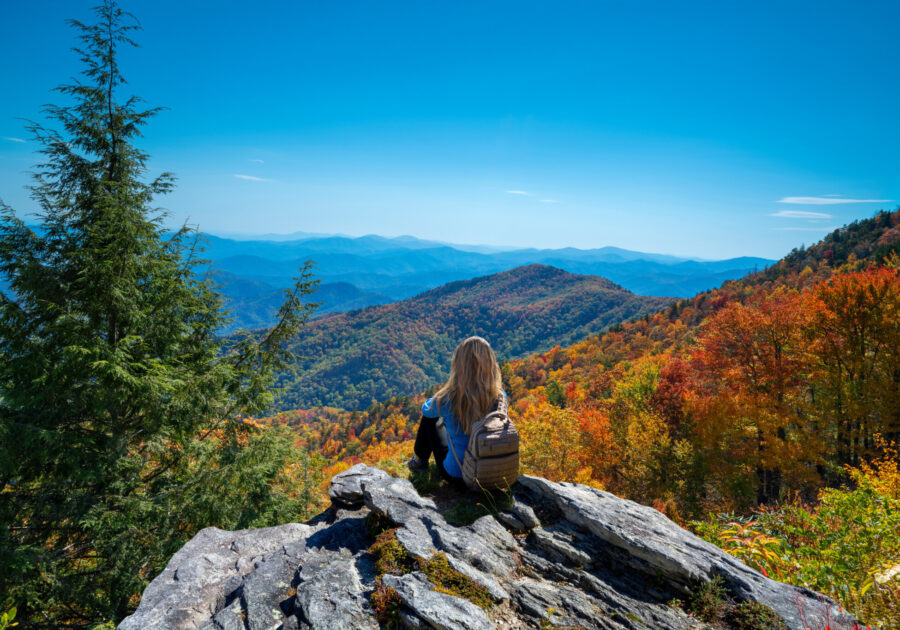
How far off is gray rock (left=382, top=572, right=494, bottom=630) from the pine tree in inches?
246

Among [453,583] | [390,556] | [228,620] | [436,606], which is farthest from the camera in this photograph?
[390,556]

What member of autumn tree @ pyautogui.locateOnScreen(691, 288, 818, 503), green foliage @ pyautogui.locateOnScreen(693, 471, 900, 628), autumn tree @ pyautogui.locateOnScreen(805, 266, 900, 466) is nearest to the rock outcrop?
green foliage @ pyautogui.locateOnScreen(693, 471, 900, 628)

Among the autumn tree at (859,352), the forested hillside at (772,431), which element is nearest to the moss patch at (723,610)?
the forested hillside at (772,431)

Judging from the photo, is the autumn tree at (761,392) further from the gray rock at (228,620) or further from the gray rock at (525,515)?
the gray rock at (228,620)

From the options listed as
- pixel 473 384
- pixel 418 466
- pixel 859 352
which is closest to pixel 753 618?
pixel 473 384

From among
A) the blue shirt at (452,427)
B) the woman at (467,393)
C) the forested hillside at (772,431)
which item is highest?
the woman at (467,393)

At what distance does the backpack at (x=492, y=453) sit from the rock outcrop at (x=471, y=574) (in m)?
0.46

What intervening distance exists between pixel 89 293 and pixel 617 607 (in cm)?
976

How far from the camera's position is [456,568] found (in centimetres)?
375

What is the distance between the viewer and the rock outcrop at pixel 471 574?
3441 millimetres

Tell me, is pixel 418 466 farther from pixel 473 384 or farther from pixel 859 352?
pixel 859 352

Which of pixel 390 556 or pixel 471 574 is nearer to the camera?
pixel 471 574

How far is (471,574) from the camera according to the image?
375 cm

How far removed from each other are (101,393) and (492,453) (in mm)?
6965
